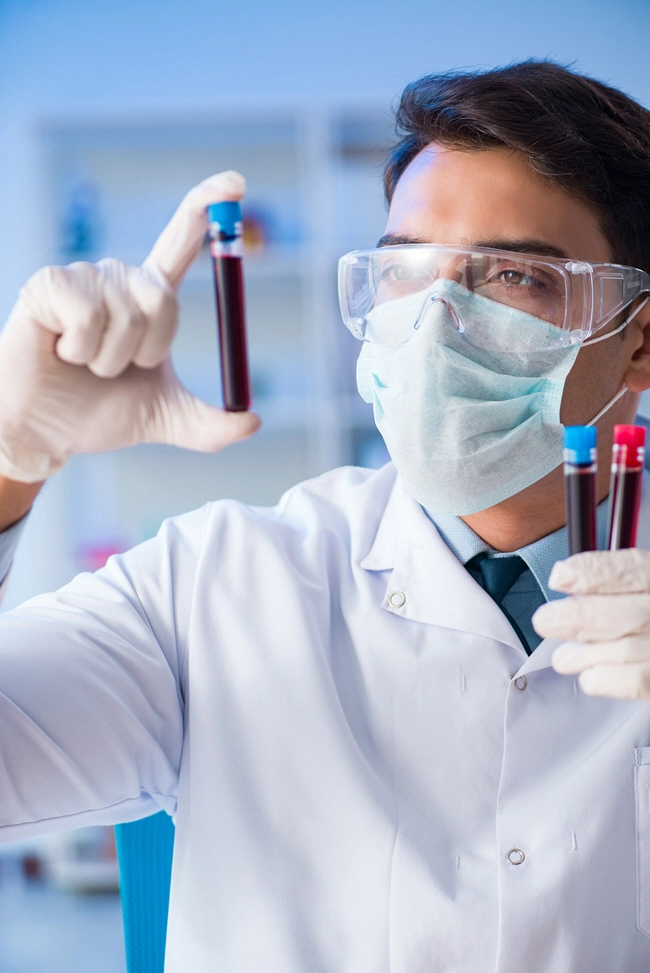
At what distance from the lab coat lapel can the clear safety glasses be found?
0.29 metres

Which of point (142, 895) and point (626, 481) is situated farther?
point (142, 895)

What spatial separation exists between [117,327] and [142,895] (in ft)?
2.74

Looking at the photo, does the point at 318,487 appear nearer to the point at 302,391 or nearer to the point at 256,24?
the point at 302,391

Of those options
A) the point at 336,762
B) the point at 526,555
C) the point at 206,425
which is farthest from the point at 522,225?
the point at 336,762

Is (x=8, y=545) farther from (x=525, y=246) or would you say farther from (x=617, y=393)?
(x=617, y=393)

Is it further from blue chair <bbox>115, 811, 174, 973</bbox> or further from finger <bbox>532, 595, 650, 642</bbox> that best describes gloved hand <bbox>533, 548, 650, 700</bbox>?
blue chair <bbox>115, 811, 174, 973</bbox>

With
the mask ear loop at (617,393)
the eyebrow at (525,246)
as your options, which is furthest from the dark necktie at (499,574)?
the eyebrow at (525,246)

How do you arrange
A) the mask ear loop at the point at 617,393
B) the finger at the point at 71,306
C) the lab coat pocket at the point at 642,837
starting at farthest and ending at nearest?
the mask ear loop at the point at 617,393 → the lab coat pocket at the point at 642,837 → the finger at the point at 71,306

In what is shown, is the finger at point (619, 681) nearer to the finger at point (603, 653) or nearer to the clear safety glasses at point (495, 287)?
the finger at point (603, 653)

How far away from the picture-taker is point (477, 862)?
4.06ft

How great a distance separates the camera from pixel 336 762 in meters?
1.28

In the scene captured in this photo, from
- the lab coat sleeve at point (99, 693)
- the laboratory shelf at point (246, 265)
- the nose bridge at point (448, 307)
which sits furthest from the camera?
the laboratory shelf at point (246, 265)

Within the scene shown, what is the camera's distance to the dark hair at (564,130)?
1461mm

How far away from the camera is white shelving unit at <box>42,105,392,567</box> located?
3518 mm
